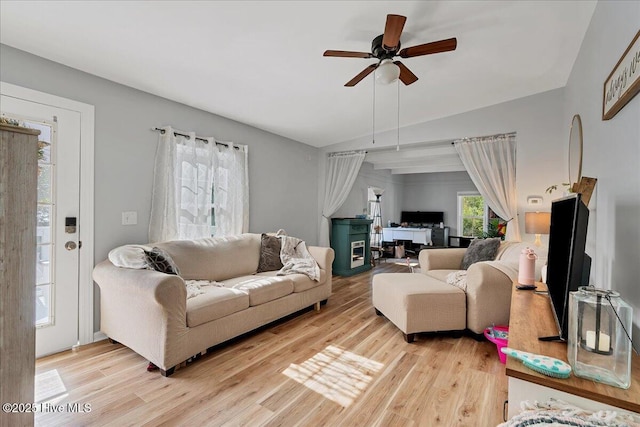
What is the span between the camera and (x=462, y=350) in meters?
2.63

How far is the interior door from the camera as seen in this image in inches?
94.0

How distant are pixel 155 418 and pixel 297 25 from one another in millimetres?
2704

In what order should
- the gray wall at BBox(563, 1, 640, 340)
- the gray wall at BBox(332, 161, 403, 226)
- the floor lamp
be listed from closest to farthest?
1. the gray wall at BBox(563, 1, 640, 340)
2. the gray wall at BBox(332, 161, 403, 226)
3. the floor lamp

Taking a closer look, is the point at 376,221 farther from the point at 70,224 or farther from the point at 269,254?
the point at 70,224

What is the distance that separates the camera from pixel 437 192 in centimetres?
941

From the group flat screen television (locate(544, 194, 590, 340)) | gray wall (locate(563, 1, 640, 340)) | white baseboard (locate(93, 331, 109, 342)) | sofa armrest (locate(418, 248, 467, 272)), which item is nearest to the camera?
flat screen television (locate(544, 194, 590, 340))

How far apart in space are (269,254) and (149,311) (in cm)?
169

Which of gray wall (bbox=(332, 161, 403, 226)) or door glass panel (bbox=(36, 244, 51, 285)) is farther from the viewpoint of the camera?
gray wall (bbox=(332, 161, 403, 226))

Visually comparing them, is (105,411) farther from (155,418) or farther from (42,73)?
(42,73)

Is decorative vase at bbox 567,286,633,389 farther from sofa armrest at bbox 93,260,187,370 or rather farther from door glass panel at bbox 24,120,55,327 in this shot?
door glass panel at bbox 24,120,55,327

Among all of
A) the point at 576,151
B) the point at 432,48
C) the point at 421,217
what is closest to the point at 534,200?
the point at 576,151

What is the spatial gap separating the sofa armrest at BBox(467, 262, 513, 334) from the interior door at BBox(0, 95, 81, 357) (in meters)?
3.63

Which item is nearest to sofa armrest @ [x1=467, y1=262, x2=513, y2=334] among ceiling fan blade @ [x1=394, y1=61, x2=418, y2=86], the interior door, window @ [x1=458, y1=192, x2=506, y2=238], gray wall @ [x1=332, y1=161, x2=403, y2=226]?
ceiling fan blade @ [x1=394, y1=61, x2=418, y2=86]

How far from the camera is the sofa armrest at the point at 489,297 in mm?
2752
